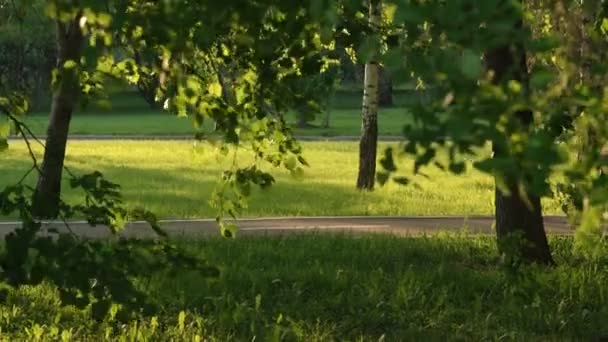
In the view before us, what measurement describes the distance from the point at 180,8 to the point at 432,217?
12.0 metres

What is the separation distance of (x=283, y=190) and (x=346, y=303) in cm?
1185

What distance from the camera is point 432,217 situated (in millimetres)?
14906

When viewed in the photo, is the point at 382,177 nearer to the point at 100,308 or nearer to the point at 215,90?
the point at 100,308

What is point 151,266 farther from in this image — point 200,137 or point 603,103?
point 603,103

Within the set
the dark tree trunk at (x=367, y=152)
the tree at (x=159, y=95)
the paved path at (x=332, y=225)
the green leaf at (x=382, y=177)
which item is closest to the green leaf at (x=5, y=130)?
the tree at (x=159, y=95)

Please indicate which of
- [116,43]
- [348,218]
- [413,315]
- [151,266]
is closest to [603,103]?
[151,266]

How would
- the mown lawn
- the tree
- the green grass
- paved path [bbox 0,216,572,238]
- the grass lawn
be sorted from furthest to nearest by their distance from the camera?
the green grass, the mown lawn, the grass lawn, paved path [bbox 0,216,572,238], the tree

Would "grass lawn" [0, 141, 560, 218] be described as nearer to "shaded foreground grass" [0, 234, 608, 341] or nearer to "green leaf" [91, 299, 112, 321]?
"shaded foreground grass" [0, 234, 608, 341]

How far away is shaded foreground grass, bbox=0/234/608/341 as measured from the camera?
7.07 metres

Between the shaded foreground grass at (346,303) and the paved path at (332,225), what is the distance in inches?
102

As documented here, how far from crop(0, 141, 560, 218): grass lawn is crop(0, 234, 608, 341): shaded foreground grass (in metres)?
1.55

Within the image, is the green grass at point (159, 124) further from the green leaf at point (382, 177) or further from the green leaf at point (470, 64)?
the green leaf at point (470, 64)

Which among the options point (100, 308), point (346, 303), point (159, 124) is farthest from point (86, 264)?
point (159, 124)

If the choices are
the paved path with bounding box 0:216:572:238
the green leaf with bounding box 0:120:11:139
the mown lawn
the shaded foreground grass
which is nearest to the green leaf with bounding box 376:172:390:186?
the green leaf with bounding box 0:120:11:139
